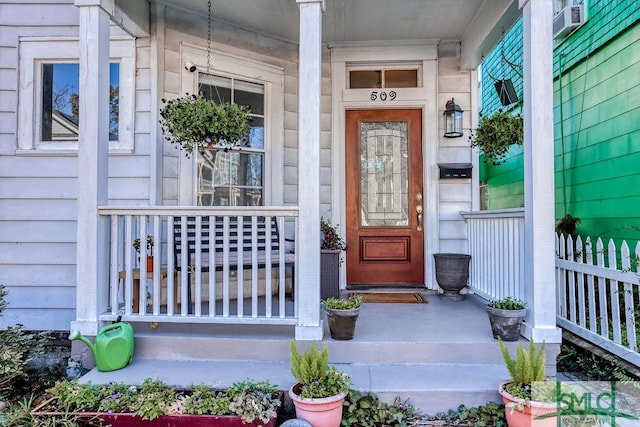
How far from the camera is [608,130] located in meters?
3.63

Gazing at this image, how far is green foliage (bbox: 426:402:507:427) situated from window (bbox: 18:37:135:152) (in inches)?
129

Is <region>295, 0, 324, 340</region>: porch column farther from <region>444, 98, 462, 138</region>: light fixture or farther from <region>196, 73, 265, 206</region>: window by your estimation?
<region>444, 98, 462, 138</region>: light fixture

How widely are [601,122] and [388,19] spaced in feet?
7.46

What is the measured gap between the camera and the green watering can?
246 centimetres

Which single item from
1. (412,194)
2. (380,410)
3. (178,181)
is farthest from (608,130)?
(178,181)

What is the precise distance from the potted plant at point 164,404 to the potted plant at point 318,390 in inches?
6.0

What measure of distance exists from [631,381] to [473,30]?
122 inches

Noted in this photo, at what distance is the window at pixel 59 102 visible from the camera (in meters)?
3.61

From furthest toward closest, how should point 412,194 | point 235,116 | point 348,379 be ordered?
1. point 412,194
2. point 235,116
3. point 348,379

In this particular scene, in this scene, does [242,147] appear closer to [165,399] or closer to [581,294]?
[165,399]

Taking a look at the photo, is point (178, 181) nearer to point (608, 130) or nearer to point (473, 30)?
point (473, 30)

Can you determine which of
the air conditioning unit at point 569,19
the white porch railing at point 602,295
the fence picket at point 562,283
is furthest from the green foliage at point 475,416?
the air conditioning unit at point 569,19

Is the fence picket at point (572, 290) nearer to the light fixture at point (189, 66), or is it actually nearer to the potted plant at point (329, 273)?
the potted plant at point (329, 273)

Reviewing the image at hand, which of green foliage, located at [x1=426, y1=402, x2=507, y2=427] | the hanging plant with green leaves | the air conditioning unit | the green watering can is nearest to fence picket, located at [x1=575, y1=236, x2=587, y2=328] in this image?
the hanging plant with green leaves
